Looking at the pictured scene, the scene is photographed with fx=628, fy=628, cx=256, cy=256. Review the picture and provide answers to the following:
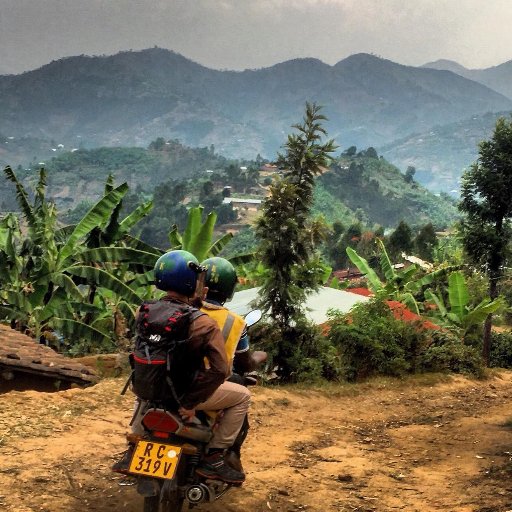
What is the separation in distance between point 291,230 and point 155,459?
6821 mm

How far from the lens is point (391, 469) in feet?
19.5

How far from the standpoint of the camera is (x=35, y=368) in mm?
8047

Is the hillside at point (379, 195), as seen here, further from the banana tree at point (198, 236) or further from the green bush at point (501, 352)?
the banana tree at point (198, 236)

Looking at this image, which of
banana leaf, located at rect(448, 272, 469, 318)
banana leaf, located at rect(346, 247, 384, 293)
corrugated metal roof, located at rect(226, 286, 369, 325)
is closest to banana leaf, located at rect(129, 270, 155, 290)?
corrugated metal roof, located at rect(226, 286, 369, 325)

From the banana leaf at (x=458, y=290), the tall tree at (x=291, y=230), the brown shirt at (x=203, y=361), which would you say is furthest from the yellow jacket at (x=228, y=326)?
the banana leaf at (x=458, y=290)

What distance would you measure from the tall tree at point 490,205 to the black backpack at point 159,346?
15174 mm

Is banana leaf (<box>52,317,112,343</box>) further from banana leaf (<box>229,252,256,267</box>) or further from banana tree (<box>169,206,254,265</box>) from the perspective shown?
banana leaf (<box>229,252,256,267</box>)

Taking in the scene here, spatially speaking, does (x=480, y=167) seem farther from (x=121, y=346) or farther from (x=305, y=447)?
(x=305, y=447)

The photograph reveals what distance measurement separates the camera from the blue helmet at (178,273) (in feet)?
11.8

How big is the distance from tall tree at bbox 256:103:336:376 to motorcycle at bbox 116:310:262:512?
254 inches

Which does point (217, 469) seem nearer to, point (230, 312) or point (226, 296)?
point (230, 312)

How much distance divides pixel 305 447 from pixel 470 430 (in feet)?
7.60

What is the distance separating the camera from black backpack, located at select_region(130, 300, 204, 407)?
3.38 metres

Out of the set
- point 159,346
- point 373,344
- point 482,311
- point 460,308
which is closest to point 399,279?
point 460,308
